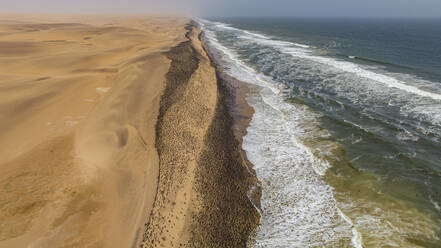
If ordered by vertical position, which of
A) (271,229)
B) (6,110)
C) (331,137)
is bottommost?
(271,229)

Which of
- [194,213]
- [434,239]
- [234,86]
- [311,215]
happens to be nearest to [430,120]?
[434,239]

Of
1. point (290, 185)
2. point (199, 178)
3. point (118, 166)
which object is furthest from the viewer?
point (290, 185)

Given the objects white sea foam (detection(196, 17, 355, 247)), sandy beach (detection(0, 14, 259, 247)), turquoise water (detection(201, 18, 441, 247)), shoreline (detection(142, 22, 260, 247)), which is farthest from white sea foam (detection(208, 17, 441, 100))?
sandy beach (detection(0, 14, 259, 247))

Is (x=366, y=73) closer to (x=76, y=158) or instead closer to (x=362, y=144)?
(x=362, y=144)

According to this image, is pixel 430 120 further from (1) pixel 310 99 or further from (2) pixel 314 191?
(2) pixel 314 191

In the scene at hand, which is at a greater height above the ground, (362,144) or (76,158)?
(76,158)

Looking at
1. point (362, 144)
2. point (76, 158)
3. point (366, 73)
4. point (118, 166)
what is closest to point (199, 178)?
point (118, 166)
